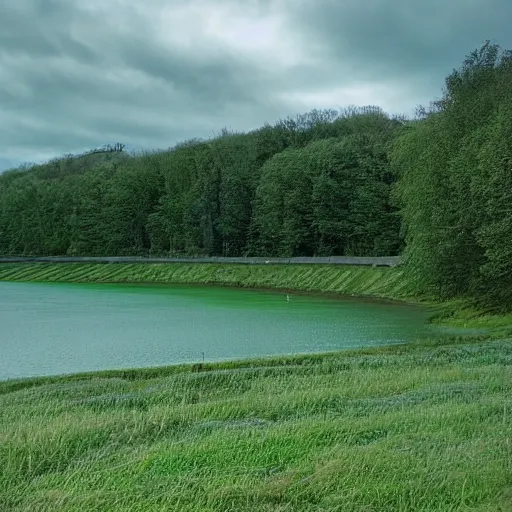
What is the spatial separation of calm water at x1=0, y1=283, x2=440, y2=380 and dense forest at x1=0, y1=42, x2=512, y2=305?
15.9 feet

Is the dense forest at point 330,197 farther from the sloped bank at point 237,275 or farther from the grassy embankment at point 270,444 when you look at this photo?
the grassy embankment at point 270,444

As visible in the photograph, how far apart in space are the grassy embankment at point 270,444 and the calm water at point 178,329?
734cm

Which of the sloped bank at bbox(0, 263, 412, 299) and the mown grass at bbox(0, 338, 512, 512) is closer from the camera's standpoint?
the mown grass at bbox(0, 338, 512, 512)

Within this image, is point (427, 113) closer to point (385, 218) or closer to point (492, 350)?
point (385, 218)

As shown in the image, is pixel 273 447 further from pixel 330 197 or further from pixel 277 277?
pixel 330 197

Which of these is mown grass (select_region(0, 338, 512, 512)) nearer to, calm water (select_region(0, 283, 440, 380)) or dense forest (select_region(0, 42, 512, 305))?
calm water (select_region(0, 283, 440, 380))

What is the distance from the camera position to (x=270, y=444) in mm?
7473

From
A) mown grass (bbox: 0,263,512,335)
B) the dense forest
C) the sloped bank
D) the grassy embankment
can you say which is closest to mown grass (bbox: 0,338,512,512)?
the grassy embankment

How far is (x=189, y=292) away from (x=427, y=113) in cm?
2441

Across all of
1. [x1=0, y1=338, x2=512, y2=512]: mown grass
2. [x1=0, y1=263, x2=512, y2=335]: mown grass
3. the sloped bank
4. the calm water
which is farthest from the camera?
the sloped bank

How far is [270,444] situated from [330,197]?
60289mm

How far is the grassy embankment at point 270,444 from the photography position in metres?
5.89

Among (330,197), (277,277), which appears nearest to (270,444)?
(277,277)

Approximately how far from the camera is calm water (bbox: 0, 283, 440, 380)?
2175 centimetres
